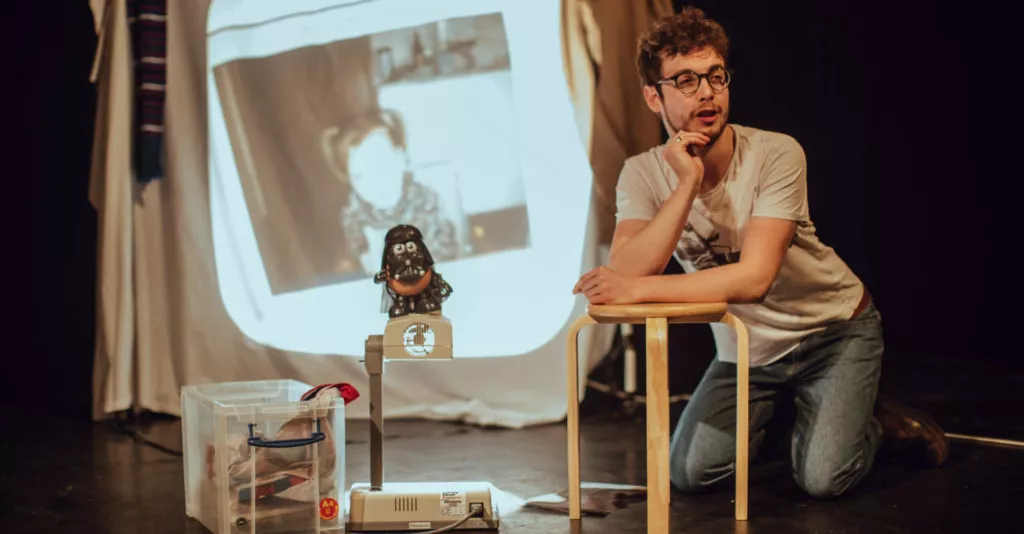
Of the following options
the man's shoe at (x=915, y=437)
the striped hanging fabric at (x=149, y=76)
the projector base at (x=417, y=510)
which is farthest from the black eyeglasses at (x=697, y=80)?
the striped hanging fabric at (x=149, y=76)

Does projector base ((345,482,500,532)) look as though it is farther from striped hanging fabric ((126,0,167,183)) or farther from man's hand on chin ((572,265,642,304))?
striped hanging fabric ((126,0,167,183))

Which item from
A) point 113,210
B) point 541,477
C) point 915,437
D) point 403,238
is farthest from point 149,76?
point 915,437

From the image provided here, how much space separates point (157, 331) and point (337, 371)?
662 millimetres

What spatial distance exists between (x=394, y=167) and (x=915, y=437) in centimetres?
191

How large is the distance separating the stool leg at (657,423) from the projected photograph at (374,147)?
62.5 inches

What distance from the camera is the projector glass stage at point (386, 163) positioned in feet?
11.5

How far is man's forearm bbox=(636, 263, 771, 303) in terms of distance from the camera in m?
2.05

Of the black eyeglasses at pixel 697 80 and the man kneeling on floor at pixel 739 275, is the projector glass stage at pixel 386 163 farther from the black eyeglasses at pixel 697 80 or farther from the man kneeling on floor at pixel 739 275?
the black eyeglasses at pixel 697 80

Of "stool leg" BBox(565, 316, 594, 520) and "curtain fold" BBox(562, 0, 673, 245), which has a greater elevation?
"curtain fold" BBox(562, 0, 673, 245)

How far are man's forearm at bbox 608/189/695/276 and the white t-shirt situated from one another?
173mm

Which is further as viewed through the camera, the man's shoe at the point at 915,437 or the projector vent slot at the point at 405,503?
the man's shoe at the point at 915,437

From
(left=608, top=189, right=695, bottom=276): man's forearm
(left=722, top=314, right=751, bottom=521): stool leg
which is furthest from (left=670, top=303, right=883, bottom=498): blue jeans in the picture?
(left=608, top=189, right=695, bottom=276): man's forearm

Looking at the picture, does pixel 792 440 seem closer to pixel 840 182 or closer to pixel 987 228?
pixel 840 182

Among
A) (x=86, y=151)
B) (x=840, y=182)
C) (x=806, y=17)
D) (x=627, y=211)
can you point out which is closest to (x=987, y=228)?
(x=840, y=182)
